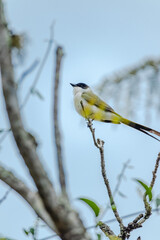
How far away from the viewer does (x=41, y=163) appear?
4.46 ft

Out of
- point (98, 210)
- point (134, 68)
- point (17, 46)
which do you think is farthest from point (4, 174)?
point (17, 46)

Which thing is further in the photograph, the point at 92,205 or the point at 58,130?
the point at 92,205

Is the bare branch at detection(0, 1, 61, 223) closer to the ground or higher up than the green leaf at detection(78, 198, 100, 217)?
closer to the ground

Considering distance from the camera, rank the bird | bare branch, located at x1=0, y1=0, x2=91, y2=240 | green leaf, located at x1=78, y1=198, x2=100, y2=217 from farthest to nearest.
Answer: green leaf, located at x1=78, y1=198, x2=100, y2=217
the bird
bare branch, located at x1=0, y1=0, x2=91, y2=240

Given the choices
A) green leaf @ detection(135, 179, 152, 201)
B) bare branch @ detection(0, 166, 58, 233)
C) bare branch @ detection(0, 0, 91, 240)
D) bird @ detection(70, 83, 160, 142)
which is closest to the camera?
bare branch @ detection(0, 0, 91, 240)

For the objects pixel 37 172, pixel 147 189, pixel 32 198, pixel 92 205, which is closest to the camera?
pixel 37 172

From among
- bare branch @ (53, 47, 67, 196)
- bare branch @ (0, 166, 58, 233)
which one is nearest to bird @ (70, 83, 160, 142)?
bare branch @ (53, 47, 67, 196)

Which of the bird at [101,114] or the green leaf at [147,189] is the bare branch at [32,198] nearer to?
the bird at [101,114]

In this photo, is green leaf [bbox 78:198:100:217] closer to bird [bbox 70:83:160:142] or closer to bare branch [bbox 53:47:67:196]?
bird [bbox 70:83:160:142]

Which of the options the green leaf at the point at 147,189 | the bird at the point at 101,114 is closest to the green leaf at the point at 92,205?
the green leaf at the point at 147,189

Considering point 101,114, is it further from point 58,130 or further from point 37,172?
point 37,172

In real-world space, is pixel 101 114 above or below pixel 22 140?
above

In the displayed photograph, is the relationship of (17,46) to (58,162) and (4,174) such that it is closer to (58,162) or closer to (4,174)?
(4,174)

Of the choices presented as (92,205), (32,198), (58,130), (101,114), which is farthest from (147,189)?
(58,130)
